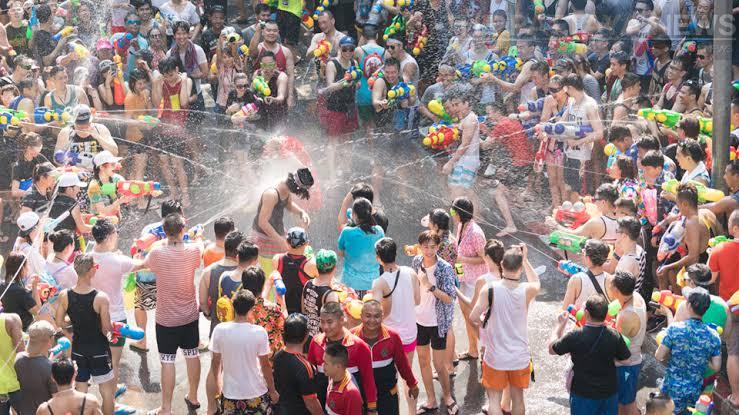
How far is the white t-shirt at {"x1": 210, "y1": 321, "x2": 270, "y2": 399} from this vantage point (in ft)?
22.8

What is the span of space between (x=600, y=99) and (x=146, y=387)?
659cm

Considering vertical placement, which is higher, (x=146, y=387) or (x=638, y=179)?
(x=638, y=179)

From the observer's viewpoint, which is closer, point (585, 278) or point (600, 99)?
point (585, 278)

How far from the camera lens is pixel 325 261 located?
295 inches

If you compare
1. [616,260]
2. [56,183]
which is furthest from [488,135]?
[56,183]

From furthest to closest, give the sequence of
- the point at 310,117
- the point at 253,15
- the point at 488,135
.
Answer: the point at 253,15 → the point at 310,117 → the point at 488,135

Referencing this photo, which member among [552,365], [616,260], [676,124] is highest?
[676,124]

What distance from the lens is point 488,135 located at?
11.9m

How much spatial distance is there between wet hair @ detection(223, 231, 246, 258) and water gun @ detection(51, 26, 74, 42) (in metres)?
8.51

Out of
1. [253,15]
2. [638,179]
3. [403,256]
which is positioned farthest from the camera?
[253,15]

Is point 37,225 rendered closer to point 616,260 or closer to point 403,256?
point 403,256

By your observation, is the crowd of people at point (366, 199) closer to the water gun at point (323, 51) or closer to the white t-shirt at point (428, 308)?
the white t-shirt at point (428, 308)

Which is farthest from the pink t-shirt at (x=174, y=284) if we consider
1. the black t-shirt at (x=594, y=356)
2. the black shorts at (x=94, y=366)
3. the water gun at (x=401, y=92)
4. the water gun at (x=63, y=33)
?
the water gun at (x=63, y=33)

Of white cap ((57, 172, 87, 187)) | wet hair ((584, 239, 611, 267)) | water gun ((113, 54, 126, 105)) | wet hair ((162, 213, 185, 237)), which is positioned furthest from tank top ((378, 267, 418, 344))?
water gun ((113, 54, 126, 105))
